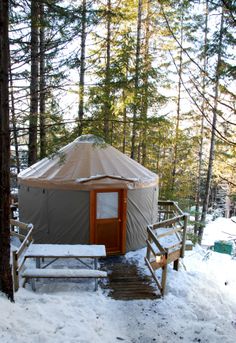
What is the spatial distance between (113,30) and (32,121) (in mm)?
9252

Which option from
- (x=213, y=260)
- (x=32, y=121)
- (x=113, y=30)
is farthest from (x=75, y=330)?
(x=113, y=30)

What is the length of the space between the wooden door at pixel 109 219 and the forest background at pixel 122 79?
185 centimetres

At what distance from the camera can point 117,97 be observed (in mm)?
9719

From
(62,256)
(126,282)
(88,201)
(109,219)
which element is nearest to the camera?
(62,256)

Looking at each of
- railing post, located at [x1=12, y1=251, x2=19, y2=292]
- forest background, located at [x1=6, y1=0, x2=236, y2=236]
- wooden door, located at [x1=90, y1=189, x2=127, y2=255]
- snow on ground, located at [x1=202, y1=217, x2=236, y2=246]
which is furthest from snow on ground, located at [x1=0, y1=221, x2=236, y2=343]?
snow on ground, located at [x1=202, y1=217, x2=236, y2=246]

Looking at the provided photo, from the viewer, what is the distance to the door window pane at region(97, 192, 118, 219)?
8.05m

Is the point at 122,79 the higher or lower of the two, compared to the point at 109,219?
higher

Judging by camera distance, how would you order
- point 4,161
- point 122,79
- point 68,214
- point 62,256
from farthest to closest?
point 122,79, point 68,214, point 62,256, point 4,161

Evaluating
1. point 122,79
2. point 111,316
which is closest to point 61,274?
point 111,316

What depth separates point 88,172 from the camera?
320 inches

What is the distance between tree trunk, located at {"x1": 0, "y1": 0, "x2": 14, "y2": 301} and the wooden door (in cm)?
324

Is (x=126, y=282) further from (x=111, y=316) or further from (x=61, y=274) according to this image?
(x=61, y=274)

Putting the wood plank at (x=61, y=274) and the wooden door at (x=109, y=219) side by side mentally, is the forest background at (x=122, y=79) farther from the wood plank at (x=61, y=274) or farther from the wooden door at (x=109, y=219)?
the wood plank at (x=61, y=274)

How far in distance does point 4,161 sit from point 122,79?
6089 millimetres
